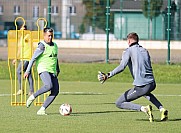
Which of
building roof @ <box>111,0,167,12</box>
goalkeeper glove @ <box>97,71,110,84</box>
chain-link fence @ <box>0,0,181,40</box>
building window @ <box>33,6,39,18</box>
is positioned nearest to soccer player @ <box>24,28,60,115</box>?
goalkeeper glove @ <box>97,71,110,84</box>

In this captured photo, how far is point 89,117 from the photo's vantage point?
14766mm

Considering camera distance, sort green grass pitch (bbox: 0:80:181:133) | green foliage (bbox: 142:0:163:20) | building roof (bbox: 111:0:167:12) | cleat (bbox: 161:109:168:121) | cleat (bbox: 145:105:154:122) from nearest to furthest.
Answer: green grass pitch (bbox: 0:80:181:133) < cleat (bbox: 145:105:154:122) < cleat (bbox: 161:109:168:121) < green foliage (bbox: 142:0:163:20) < building roof (bbox: 111:0:167:12)

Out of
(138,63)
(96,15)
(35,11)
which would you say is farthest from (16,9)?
(138,63)

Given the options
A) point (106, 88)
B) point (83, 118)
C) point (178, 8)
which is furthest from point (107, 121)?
point (178, 8)

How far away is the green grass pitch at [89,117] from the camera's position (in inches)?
504

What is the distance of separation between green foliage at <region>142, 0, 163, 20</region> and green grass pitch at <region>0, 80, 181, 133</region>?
47.2 feet

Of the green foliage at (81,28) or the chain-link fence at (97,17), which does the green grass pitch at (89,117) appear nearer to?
the chain-link fence at (97,17)

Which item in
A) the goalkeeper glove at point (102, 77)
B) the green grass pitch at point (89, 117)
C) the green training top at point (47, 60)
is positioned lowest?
the green grass pitch at point (89, 117)

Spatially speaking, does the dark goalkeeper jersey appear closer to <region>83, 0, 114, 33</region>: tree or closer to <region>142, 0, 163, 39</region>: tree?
<region>83, 0, 114, 33</region>: tree

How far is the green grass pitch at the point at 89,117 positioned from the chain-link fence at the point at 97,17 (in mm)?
10838

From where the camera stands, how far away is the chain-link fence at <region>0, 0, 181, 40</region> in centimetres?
3325

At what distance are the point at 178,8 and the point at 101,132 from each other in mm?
21252

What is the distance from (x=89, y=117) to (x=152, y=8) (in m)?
22.6

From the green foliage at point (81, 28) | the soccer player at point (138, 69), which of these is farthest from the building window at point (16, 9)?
the soccer player at point (138, 69)
